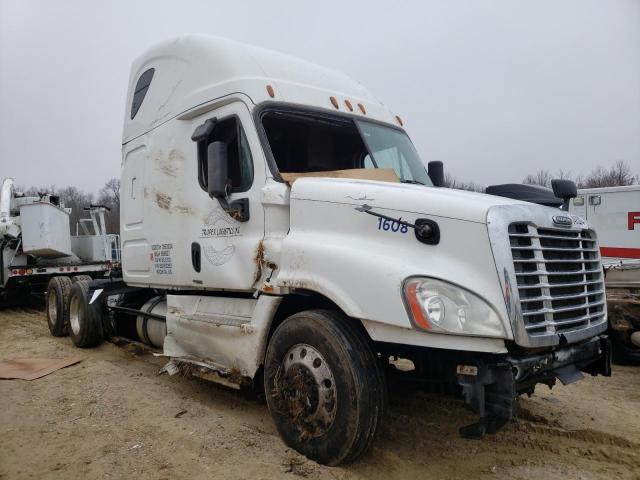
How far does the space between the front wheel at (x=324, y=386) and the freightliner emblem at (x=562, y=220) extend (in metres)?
1.54

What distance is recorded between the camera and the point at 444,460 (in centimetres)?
370

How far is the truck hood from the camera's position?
3.12 metres

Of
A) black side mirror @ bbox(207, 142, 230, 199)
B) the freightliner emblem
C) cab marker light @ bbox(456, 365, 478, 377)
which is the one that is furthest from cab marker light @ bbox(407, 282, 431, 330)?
black side mirror @ bbox(207, 142, 230, 199)

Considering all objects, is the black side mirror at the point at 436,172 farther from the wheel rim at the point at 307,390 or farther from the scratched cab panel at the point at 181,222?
the wheel rim at the point at 307,390

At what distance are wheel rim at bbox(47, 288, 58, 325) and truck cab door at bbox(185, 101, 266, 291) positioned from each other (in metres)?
5.17

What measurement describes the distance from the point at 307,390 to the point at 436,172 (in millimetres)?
2998

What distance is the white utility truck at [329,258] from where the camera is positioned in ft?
9.83

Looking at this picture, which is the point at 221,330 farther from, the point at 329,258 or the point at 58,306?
the point at 58,306

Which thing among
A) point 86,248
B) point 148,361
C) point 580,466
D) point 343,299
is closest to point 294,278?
point 343,299

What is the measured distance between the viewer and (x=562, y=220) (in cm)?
346

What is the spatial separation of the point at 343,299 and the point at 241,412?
2055mm

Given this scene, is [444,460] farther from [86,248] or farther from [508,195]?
[86,248]

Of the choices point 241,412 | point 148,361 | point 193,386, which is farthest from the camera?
point 148,361

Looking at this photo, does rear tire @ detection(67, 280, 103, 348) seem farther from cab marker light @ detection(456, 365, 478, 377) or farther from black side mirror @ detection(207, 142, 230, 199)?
cab marker light @ detection(456, 365, 478, 377)
